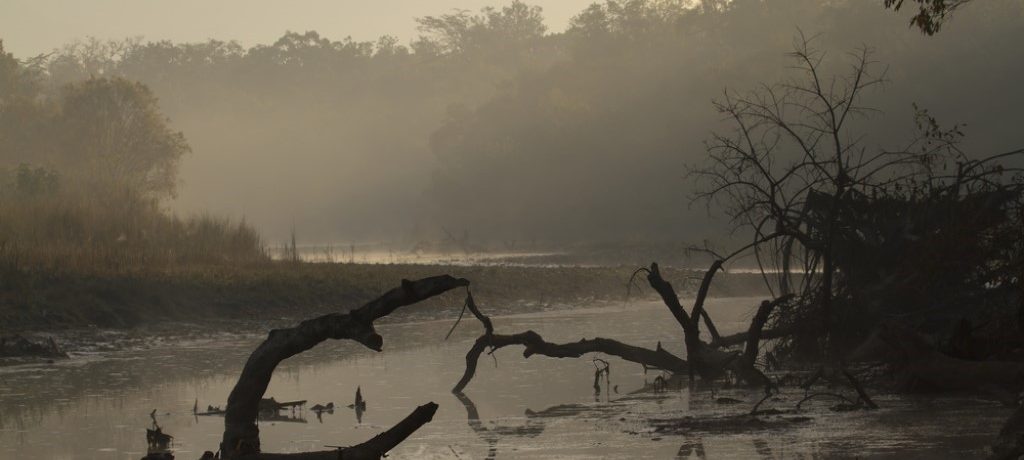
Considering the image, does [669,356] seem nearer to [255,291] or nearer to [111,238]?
[255,291]

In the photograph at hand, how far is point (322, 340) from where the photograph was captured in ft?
25.5

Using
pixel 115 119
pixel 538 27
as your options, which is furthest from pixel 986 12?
pixel 538 27

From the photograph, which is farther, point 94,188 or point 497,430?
point 94,188

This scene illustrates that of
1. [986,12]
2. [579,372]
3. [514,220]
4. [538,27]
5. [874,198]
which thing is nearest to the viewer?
[874,198]

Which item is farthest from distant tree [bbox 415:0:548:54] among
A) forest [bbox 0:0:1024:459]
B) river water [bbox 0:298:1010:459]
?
river water [bbox 0:298:1010:459]

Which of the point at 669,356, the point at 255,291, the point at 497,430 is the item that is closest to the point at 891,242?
the point at 669,356

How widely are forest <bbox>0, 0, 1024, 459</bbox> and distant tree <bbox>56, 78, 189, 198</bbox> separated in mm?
118

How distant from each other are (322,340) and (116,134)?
52.4 meters

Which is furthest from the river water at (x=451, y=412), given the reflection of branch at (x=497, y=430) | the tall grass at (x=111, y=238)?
the tall grass at (x=111, y=238)

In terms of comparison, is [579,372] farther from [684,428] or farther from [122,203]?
[122,203]

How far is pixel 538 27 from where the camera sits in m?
122

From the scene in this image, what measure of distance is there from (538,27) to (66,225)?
96245mm

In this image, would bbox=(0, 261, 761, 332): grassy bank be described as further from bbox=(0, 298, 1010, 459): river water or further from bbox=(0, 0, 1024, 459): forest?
bbox=(0, 298, 1010, 459): river water

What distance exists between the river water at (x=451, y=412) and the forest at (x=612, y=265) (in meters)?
0.07
